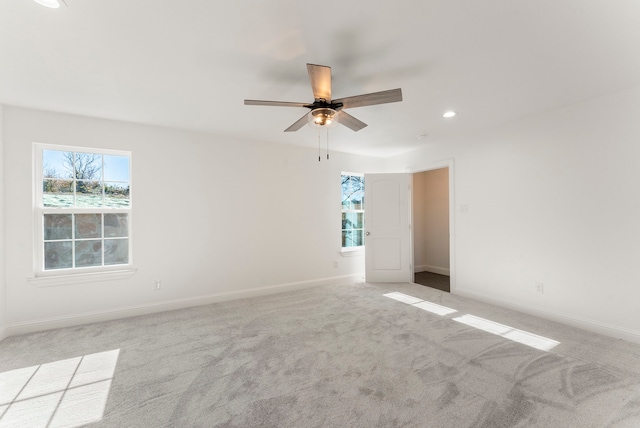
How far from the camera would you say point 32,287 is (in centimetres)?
305

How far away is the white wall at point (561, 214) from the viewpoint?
2.68 m

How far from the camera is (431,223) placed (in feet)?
20.0

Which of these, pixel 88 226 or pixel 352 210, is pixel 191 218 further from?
pixel 352 210

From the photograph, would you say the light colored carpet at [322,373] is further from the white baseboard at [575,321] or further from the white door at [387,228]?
the white door at [387,228]

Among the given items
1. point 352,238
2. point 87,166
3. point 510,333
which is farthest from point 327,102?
point 352,238

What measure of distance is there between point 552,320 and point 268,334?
3.22m

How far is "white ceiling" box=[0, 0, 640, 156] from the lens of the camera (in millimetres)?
1638

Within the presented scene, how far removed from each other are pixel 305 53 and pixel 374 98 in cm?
60

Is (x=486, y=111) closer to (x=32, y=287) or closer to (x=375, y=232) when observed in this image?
(x=375, y=232)

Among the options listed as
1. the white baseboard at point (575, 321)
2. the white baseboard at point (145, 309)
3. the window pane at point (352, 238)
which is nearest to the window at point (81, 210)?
the white baseboard at point (145, 309)

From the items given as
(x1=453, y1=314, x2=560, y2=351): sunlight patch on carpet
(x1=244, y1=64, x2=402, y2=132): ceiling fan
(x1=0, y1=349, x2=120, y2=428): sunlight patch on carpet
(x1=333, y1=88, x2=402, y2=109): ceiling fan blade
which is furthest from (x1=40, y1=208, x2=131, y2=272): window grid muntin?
(x1=453, y1=314, x2=560, y2=351): sunlight patch on carpet

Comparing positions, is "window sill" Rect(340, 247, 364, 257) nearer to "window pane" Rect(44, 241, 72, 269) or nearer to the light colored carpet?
the light colored carpet

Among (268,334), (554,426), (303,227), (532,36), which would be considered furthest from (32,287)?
(532,36)

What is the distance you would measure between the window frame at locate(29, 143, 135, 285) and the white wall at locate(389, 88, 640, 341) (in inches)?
183
